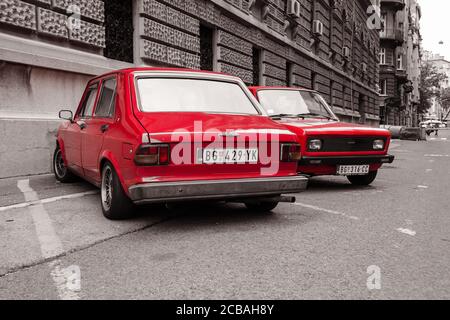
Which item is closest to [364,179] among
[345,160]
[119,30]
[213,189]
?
[345,160]

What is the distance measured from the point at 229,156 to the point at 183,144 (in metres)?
0.46

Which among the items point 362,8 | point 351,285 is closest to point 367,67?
point 362,8

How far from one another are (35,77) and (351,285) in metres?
6.87

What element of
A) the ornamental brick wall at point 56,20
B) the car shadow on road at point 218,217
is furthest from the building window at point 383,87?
the car shadow on road at point 218,217

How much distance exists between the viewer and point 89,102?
592 centimetres

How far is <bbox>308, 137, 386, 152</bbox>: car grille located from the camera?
6637mm

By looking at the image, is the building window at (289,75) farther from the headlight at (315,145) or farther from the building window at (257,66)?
the headlight at (315,145)

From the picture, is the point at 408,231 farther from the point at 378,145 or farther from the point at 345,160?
the point at 378,145

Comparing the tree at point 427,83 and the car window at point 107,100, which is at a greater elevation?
the tree at point 427,83

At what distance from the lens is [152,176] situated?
13.1 feet

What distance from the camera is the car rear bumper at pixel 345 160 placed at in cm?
646

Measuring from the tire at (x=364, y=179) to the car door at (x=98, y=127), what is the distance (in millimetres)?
4229

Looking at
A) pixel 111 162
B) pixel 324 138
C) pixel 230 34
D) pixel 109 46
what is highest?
pixel 230 34
